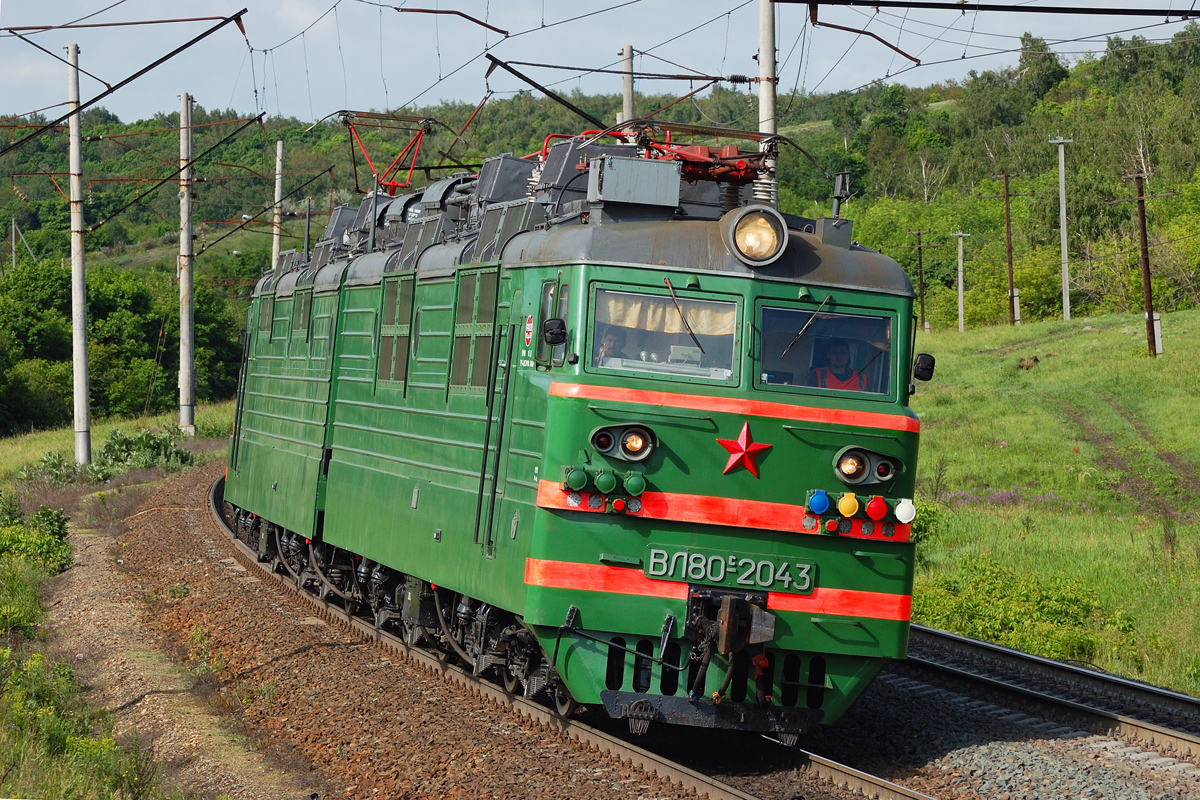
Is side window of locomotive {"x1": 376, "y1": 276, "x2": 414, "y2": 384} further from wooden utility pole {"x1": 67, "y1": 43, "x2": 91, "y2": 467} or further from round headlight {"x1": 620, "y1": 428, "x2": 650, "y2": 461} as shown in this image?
wooden utility pole {"x1": 67, "y1": 43, "x2": 91, "y2": 467}

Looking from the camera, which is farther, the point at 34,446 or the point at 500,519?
the point at 34,446

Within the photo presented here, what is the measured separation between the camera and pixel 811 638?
855cm

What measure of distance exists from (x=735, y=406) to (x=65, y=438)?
141 feet

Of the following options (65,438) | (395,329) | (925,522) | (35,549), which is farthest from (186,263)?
(395,329)

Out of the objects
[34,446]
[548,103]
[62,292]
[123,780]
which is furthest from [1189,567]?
[548,103]

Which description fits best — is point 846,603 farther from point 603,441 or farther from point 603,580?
point 603,441

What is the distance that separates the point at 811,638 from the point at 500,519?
92.3 inches

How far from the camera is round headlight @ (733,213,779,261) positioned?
28.5ft

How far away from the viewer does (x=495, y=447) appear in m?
9.63

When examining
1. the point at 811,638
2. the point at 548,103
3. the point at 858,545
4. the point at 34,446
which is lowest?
the point at 34,446

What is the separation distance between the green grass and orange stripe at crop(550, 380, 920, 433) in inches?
985

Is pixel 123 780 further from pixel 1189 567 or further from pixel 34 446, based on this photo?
pixel 34 446

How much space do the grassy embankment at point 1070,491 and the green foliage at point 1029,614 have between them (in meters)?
0.02

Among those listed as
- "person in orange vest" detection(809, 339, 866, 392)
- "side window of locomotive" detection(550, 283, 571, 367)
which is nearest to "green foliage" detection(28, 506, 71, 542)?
"side window of locomotive" detection(550, 283, 571, 367)
